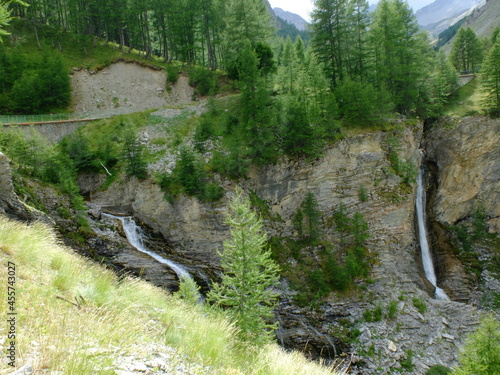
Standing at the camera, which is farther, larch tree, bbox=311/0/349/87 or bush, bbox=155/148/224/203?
larch tree, bbox=311/0/349/87

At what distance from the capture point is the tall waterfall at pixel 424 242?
26477mm

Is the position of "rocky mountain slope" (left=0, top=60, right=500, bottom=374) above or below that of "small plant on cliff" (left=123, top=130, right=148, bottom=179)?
below

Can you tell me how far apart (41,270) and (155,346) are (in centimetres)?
309

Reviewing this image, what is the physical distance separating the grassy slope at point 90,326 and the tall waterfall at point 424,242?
2639cm

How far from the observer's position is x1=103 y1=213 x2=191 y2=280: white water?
21.4m

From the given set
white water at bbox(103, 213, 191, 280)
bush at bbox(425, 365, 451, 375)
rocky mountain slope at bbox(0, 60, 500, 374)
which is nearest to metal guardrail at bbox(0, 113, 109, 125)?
rocky mountain slope at bbox(0, 60, 500, 374)

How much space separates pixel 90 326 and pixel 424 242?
32.1m

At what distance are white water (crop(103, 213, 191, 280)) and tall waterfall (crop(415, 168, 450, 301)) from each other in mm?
22368

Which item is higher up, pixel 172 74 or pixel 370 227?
pixel 172 74

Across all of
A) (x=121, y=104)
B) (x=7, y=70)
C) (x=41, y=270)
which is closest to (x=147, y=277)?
(x=41, y=270)

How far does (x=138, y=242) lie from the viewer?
23125 millimetres

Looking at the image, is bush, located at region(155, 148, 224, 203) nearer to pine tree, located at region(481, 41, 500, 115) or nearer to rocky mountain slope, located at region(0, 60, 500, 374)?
Result: rocky mountain slope, located at region(0, 60, 500, 374)

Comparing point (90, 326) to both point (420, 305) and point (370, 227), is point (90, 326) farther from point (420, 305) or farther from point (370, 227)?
point (370, 227)

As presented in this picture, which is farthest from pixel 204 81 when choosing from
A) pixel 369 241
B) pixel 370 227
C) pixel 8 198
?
pixel 8 198
